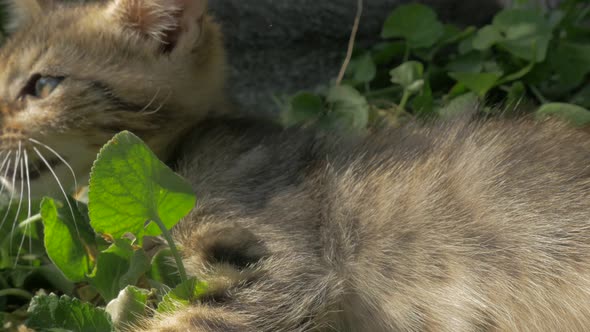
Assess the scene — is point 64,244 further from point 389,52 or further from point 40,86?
point 389,52

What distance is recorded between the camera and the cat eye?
83.9 inches

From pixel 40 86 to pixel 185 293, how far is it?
0.69 metres

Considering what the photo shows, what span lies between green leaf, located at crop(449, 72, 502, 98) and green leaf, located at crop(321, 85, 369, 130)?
0.37 metres

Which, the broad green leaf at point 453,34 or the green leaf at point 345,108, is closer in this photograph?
the green leaf at point 345,108

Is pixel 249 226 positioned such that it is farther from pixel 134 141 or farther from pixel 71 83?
pixel 71 83

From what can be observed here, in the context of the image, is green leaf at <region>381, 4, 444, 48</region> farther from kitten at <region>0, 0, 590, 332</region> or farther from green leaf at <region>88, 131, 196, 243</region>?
green leaf at <region>88, 131, 196, 243</region>

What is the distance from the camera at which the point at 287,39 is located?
3.64 m

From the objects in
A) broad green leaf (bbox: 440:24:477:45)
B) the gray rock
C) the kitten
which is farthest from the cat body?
the gray rock

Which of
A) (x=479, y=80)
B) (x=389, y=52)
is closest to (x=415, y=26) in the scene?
(x=389, y=52)

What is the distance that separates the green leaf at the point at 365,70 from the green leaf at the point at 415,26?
0.13 metres

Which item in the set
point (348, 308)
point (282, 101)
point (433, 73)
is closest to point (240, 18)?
point (282, 101)

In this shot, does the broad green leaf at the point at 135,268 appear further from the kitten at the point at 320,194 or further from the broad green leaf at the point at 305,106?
the broad green leaf at the point at 305,106

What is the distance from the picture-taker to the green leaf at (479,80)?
295 cm

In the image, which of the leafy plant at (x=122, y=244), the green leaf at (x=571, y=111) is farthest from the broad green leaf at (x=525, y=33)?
the leafy plant at (x=122, y=244)
